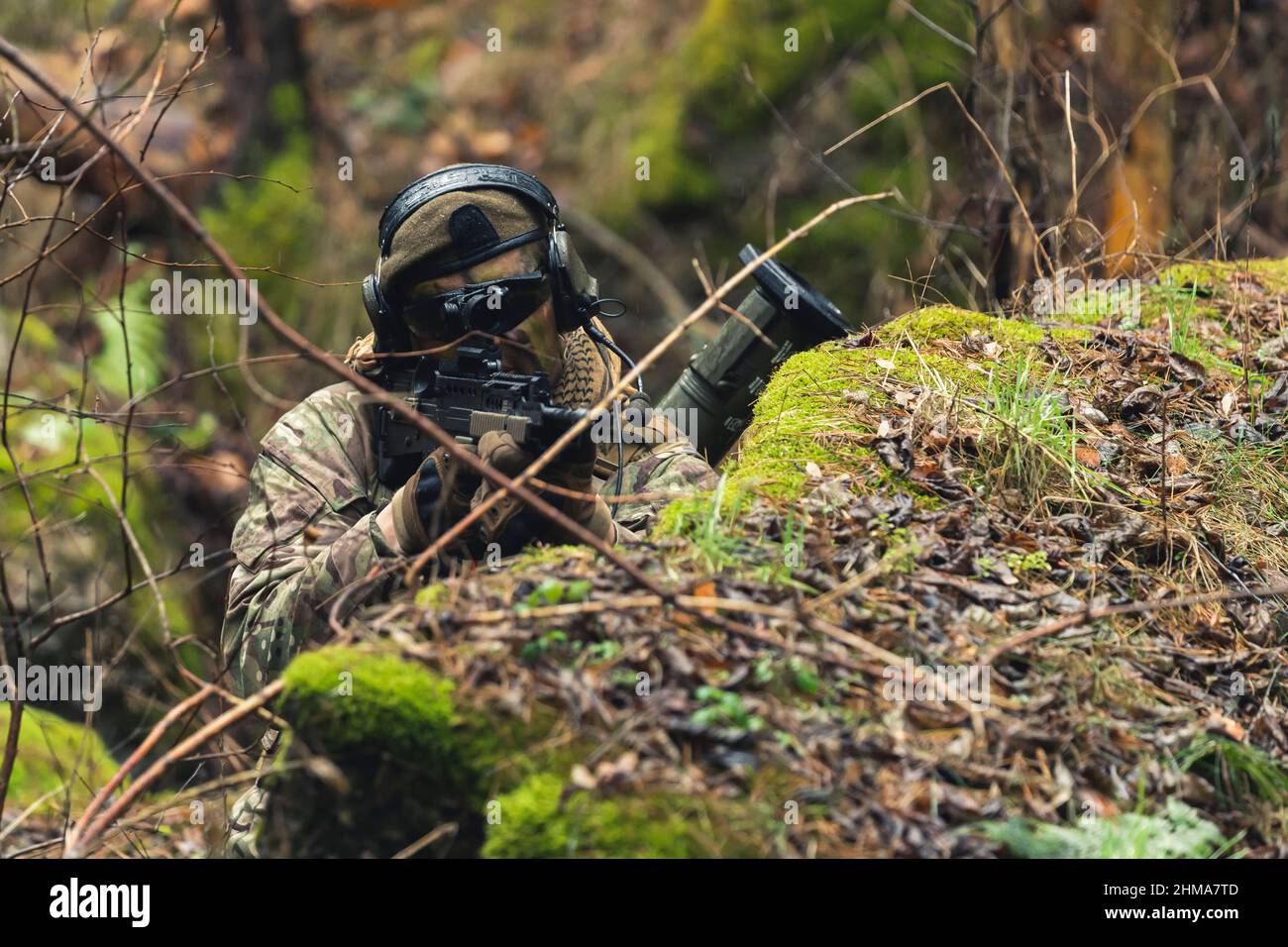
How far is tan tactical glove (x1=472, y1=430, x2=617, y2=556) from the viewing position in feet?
12.0

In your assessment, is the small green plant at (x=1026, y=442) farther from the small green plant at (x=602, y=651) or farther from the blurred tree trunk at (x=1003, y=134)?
the blurred tree trunk at (x=1003, y=134)

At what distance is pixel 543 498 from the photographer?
12.7 ft

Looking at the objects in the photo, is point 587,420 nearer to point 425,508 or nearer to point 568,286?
point 425,508

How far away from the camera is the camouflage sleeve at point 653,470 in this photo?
186 inches

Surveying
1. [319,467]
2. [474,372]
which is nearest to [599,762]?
[474,372]

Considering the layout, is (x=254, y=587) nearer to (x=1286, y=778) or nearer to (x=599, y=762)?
(x=599, y=762)

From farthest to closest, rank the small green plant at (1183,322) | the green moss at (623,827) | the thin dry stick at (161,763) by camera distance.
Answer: the small green plant at (1183,322)
the thin dry stick at (161,763)
the green moss at (623,827)

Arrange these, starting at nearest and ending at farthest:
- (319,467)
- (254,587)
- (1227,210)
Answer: (254,587)
(319,467)
(1227,210)

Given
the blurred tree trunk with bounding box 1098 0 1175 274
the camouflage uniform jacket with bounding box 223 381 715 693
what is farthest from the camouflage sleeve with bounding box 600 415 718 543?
the blurred tree trunk with bounding box 1098 0 1175 274

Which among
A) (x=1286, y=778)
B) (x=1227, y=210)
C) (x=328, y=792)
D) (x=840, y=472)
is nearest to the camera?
(x=328, y=792)

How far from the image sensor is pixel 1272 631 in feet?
12.5

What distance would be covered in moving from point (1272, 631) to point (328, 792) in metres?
2.84

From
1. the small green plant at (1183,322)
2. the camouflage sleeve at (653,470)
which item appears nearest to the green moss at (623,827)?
the camouflage sleeve at (653,470)

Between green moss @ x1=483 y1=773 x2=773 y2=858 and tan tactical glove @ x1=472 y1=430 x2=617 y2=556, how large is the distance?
3.14 ft
